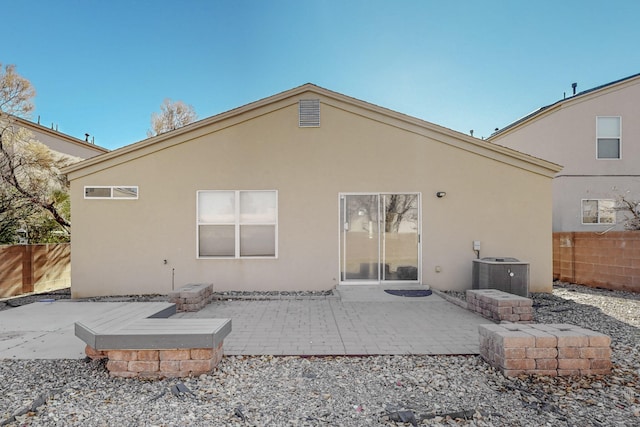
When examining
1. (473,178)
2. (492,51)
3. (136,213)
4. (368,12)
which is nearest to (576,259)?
(473,178)

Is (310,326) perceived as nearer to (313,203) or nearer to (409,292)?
(409,292)

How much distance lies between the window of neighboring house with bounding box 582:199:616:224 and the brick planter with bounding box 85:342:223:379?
14.1 m

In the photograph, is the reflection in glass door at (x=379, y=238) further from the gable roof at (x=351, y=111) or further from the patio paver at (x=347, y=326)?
the gable roof at (x=351, y=111)

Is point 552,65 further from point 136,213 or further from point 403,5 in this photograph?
point 136,213

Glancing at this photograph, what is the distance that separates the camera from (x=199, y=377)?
3.45 m

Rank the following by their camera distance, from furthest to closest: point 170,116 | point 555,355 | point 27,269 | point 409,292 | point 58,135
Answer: point 170,116
point 58,135
point 27,269
point 409,292
point 555,355

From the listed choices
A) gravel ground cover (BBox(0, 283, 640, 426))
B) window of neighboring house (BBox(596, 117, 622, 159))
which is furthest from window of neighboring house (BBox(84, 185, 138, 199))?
window of neighboring house (BBox(596, 117, 622, 159))

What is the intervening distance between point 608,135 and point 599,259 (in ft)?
20.4

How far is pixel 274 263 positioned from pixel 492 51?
10245 millimetres

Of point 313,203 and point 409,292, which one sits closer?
point 409,292

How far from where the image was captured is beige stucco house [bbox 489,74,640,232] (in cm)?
1195

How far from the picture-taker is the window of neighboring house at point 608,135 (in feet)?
39.5

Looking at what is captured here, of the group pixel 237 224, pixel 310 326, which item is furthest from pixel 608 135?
pixel 237 224

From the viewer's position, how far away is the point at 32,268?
922 centimetres
